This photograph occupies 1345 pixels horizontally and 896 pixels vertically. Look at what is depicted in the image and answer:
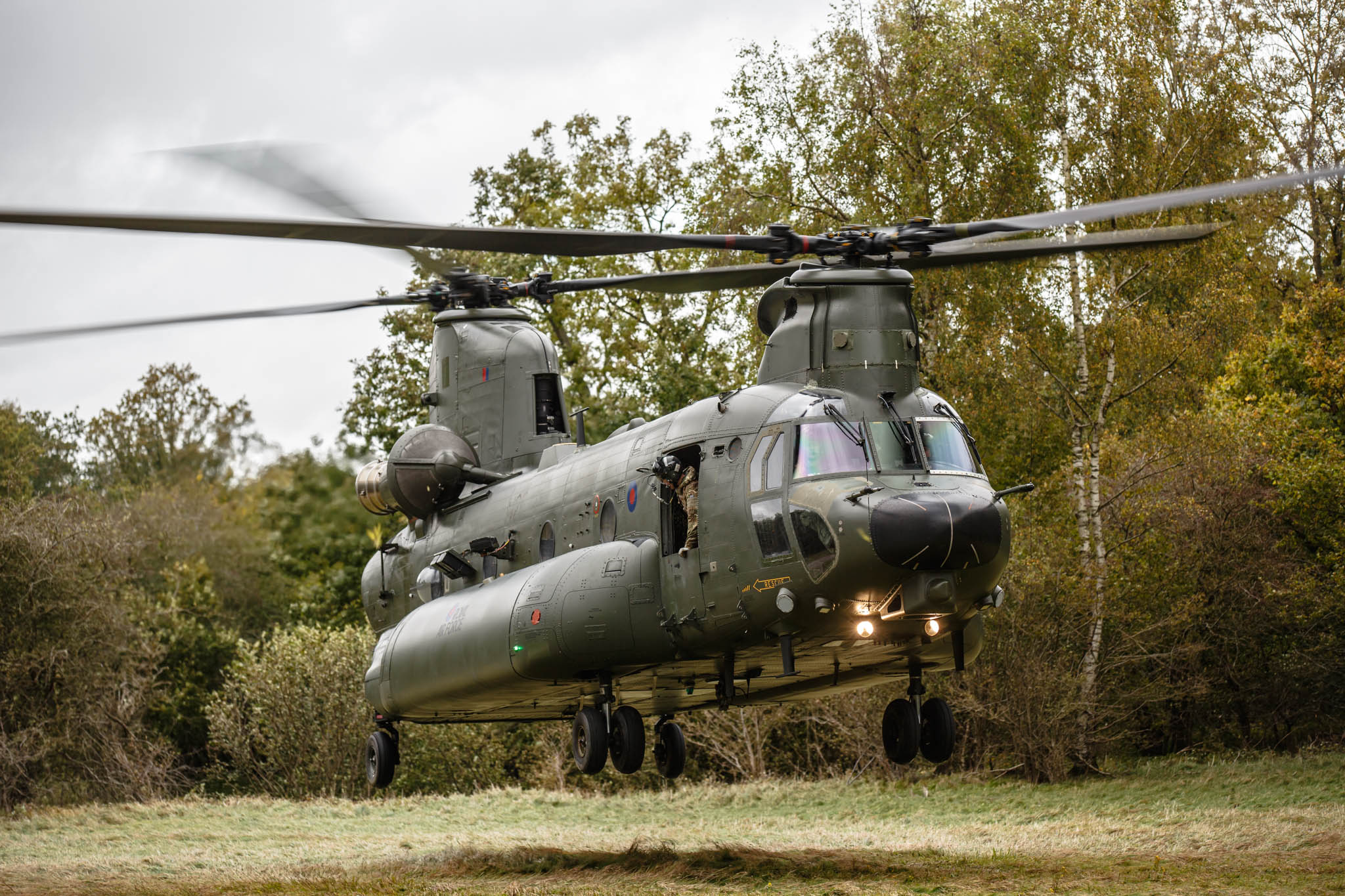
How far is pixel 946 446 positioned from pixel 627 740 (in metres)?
4.44

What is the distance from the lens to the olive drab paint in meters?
12.0

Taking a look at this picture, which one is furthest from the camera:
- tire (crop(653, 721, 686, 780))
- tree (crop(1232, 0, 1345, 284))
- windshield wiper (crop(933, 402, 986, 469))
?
tree (crop(1232, 0, 1345, 284))

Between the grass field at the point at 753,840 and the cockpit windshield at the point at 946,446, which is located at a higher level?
the cockpit windshield at the point at 946,446

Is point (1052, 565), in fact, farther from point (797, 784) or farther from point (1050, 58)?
point (1050, 58)

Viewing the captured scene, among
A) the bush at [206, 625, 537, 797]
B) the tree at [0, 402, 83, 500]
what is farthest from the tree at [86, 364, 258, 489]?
the bush at [206, 625, 537, 797]

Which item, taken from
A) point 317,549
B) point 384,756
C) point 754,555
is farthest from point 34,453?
point 754,555

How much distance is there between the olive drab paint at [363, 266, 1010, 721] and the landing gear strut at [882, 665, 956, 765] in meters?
0.34

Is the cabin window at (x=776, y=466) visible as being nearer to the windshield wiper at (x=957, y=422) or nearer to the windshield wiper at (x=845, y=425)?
the windshield wiper at (x=845, y=425)

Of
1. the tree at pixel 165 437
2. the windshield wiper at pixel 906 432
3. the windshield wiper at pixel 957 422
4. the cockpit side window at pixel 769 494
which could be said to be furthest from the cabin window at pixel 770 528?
the tree at pixel 165 437

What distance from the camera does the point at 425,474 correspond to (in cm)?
1814

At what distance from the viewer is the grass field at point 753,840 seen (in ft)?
46.9

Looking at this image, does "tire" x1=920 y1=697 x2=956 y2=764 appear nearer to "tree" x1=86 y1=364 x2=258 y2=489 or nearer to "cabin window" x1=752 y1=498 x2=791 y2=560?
"cabin window" x1=752 y1=498 x2=791 y2=560

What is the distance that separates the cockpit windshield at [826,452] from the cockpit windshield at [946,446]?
65 centimetres

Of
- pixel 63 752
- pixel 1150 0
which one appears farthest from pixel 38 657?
pixel 1150 0
